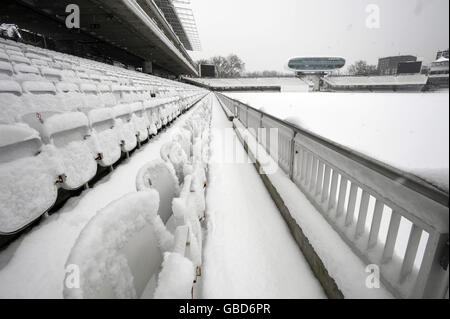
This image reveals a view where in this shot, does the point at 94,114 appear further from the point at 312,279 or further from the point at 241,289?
the point at 312,279

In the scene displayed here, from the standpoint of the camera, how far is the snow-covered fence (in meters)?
0.91

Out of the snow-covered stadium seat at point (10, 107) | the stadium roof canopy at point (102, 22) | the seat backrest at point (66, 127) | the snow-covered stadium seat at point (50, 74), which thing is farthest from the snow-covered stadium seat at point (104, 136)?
the stadium roof canopy at point (102, 22)

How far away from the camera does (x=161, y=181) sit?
4.92ft

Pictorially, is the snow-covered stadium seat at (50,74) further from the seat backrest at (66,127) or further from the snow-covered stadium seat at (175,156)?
the snow-covered stadium seat at (175,156)

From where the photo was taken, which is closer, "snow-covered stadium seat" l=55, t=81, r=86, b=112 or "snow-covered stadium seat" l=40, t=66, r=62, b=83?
"snow-covered stadium seat" l=55, t=81, r=86, b=112

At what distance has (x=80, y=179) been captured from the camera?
1.96 metres

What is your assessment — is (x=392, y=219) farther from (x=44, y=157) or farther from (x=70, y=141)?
(x=70, y=141)

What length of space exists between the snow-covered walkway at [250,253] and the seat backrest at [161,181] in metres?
0.56

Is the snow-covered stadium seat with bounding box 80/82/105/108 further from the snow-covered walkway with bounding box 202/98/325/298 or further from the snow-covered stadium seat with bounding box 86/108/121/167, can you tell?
the snow-covered walkway with bounding box 202/98/325/298

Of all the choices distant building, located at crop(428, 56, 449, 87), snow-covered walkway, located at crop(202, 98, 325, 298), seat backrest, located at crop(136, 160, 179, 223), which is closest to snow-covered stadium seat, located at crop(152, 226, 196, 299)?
seat backrest, located at crop(136, 160, 179, 223)

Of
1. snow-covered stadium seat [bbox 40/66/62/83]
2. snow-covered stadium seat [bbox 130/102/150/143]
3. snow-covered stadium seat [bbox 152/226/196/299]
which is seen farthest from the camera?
snow-covered stadium seat [bbox 40/66/62/83]

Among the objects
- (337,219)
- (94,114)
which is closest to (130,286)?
(337,219)

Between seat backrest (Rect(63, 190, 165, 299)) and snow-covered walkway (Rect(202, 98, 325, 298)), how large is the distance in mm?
655
